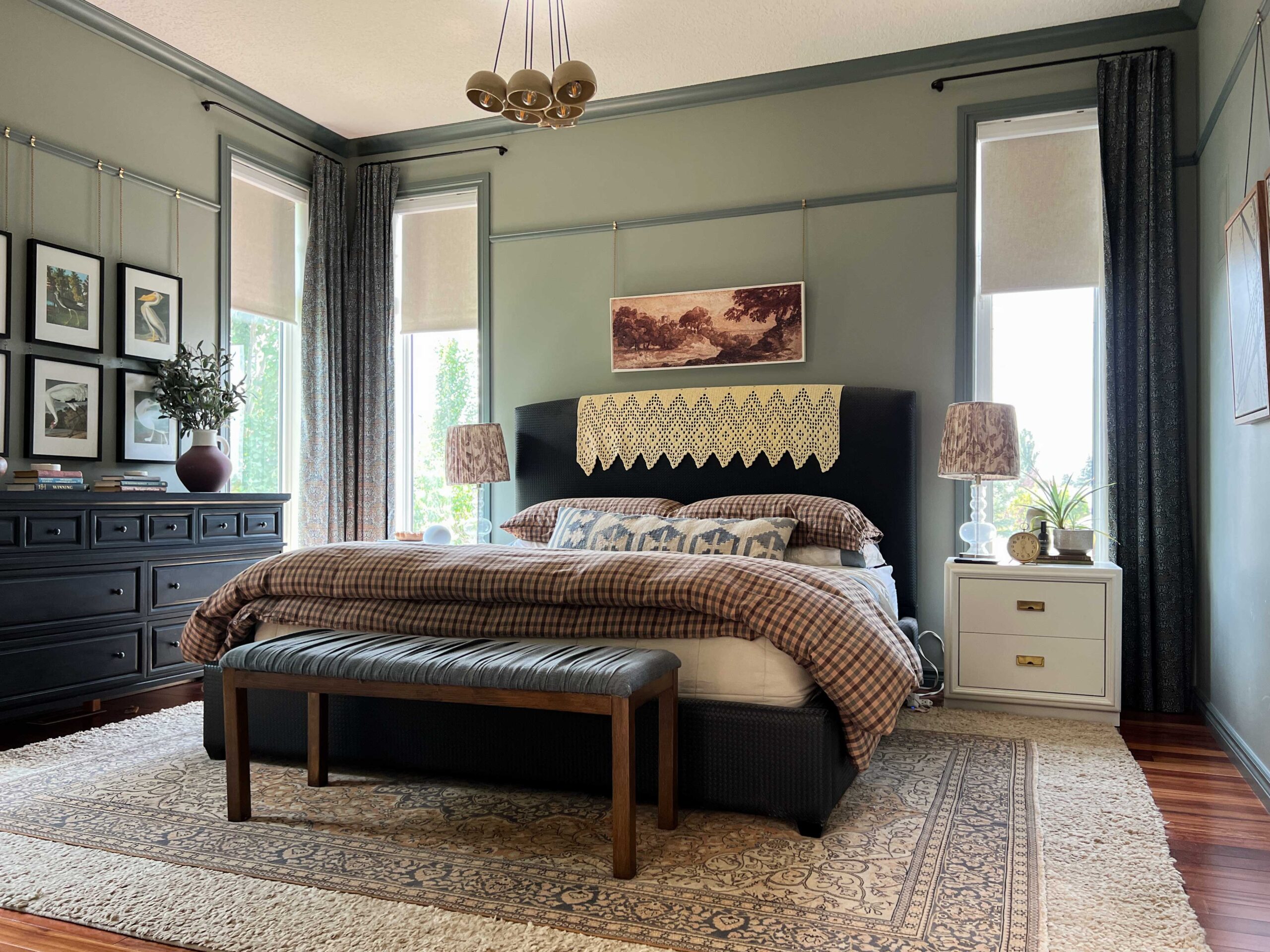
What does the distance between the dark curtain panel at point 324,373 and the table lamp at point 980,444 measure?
324 cm

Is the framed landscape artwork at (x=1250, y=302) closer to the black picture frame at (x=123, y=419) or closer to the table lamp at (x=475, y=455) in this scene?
the table lamp at (x=475, y=455)

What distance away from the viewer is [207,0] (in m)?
3.93

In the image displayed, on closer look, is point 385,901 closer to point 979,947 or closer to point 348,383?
point 979,947

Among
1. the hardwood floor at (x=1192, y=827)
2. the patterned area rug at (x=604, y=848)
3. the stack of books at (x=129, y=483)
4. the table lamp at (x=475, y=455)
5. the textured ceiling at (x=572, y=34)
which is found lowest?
the hardwood floor at (x=1192, y=827)

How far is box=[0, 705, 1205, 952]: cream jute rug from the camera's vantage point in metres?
1.77

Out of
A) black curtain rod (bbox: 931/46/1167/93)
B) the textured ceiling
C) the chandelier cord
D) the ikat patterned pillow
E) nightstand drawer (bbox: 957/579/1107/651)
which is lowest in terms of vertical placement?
nightstand drawer (bbox: 957/579/1107/651)

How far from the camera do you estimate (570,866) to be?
2.07 meters

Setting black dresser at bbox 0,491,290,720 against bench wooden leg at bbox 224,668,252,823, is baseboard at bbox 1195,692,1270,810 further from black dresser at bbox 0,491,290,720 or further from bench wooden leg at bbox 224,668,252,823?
black dresser at bbox 0,491,290,720

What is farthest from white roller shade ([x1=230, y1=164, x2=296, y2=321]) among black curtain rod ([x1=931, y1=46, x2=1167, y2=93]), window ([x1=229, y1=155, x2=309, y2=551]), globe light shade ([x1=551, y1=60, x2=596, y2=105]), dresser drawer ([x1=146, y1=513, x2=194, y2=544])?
black curtain rod ([x1=931, y1=46, x2=1167, y2=93])

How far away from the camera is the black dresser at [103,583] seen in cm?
330

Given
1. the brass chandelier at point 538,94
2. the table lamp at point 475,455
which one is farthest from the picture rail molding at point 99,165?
the brass chandelier at point 538,94

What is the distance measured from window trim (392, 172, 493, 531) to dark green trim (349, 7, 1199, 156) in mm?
267

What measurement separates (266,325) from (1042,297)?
398 centimetres

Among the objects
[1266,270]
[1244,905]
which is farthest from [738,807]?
[1266,270]
